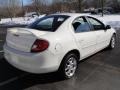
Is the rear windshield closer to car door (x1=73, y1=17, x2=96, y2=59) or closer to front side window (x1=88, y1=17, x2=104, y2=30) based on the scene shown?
car door (x1=73, y1=17, x2=96, y2=59)

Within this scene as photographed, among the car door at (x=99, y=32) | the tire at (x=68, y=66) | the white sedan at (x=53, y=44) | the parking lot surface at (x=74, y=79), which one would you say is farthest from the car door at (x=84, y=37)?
the parking lot surface at (x=74, y=79)

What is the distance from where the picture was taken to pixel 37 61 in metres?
4.68

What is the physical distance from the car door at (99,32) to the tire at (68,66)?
140 centimetres

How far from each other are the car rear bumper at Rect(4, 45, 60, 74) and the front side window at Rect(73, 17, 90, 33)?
3.95ft

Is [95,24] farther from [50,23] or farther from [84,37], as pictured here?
[50,23]

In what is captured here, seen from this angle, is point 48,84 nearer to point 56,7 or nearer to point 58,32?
point 58,32

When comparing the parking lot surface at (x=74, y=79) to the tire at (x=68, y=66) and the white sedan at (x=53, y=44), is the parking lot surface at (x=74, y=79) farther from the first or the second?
the white sedan at (x=53, y=44)

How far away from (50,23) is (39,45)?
4.40 ft

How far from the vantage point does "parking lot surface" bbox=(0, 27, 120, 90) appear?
487 cm

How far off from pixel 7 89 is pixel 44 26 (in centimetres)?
189

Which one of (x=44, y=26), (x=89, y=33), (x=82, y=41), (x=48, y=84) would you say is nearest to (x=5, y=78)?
(x=48, y=84)

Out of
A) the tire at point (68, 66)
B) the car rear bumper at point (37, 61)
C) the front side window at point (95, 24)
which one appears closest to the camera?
the car rear bumper at point (37, 61)

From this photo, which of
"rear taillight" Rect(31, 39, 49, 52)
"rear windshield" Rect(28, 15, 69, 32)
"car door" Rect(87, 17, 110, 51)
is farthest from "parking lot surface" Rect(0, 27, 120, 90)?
"rear windshield" Rect(28, 15, 69, 32)

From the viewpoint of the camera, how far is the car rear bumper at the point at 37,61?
4.68m
